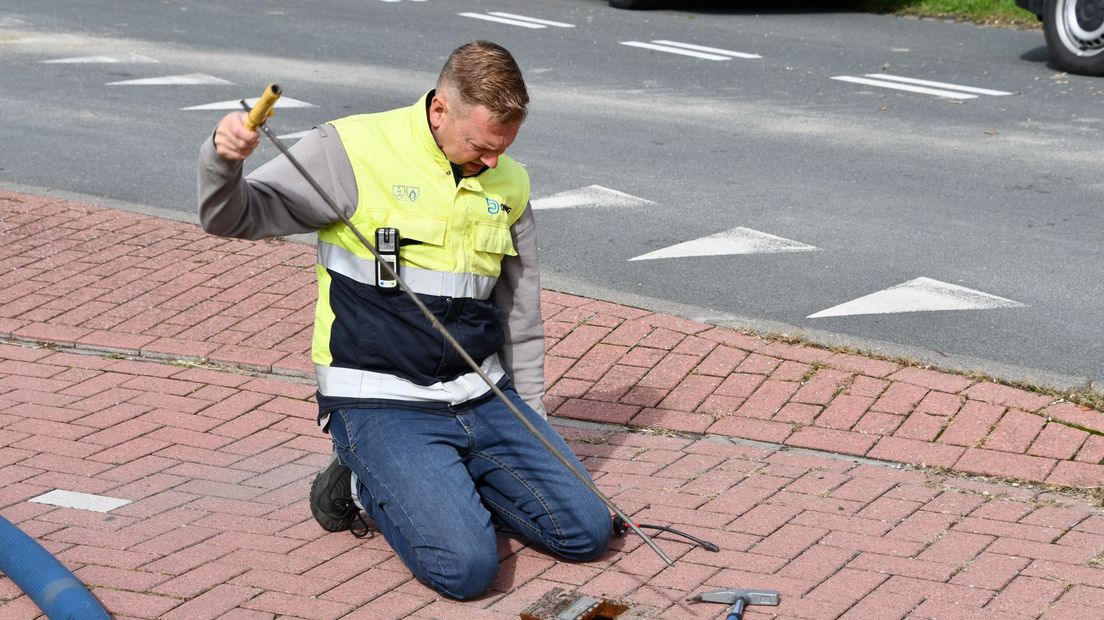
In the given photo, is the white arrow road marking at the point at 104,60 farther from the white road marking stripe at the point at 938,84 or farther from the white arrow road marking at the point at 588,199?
the white road marking stripe at the point at 938,84

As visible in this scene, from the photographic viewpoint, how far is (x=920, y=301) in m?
7.00

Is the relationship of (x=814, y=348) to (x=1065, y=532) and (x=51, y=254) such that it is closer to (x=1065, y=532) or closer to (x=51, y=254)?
(x=1065, y=532)

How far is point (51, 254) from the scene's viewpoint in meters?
7.45

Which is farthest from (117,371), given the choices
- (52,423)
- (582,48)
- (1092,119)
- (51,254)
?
(582,48)

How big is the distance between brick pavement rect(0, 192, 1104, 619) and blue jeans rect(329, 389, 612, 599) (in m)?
0.11

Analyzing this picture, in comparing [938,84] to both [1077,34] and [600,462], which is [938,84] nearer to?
[1077,34]

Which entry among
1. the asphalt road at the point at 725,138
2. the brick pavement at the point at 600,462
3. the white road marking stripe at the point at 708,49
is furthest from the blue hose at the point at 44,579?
the white road marking stripe at the point at 708,49

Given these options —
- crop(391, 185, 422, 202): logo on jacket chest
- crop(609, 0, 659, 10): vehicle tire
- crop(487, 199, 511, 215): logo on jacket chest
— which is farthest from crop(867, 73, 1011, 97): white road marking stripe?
crop(391, 185, 422, 202): logo on jacket chest

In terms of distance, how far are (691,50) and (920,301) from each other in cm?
727

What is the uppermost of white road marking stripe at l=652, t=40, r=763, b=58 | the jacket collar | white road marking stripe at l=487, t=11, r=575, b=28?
the jacket collar

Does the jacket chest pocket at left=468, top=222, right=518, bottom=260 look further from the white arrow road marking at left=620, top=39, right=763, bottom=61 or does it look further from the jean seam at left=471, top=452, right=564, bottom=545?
the white arrow road marking at left=620, top=39, right=763, bottom=61

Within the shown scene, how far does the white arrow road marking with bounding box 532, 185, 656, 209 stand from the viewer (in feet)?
28.6

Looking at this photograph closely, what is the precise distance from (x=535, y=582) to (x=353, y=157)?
53.8 inches

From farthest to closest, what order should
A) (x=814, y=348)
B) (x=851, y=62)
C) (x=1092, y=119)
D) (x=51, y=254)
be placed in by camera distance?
(x=851, y=62) → (x=1092, y=119) → (x=51, y=254) → (x=814, y=348)
